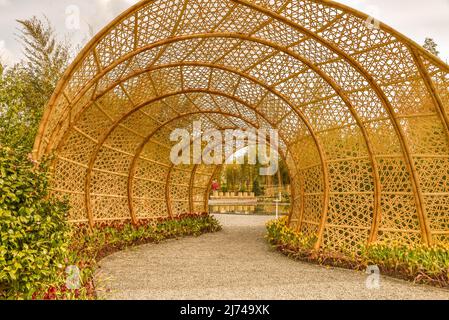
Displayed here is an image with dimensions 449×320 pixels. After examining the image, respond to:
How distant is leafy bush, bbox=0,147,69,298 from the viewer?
3.34 metres

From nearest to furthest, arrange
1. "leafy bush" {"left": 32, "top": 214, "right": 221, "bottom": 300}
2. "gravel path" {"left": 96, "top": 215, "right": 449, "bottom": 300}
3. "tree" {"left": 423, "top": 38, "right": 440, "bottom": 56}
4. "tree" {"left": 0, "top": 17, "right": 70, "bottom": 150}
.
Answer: "leafy bush" {"left": 32, "top": 214, "right": 221, "bottom": 300} → "gravel path" {"left": 96, "top": 215, "right": 449, "bottom": 300} → "tree" {"left": 0, "top": 17, "right": 70, "bottom": 150} → "tree" {"left": 423, "top": 38, "right": 440, "bottom": 56}

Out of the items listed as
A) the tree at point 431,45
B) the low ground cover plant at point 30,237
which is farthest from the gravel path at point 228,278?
the tree at point 431,45

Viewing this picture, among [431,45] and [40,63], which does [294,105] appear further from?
[431,45]

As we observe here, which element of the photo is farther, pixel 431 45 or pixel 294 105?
pixel 431 45

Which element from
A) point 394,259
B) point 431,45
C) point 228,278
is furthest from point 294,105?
point 431,45

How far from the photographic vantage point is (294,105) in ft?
23.4

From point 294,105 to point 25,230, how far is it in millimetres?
5155

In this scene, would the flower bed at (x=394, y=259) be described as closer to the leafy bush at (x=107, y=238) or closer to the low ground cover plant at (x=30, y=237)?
the leafy bush at (x=107, y=238)

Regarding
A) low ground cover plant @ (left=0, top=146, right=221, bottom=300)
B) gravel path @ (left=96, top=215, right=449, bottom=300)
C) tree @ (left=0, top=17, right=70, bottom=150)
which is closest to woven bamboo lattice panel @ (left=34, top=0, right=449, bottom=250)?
gravel path @ (left=96, top=215, right=449, bottom=300)

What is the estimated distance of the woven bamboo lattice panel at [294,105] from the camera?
5168mm

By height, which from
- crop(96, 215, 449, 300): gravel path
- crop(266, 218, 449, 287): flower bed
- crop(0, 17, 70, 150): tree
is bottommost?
crop(96, 215, 449, 300): gravel path

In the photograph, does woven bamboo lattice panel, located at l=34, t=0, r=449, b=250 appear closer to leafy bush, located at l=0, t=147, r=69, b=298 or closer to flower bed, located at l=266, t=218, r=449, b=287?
flower bed, located at l=266, t=218, r=449, b=287

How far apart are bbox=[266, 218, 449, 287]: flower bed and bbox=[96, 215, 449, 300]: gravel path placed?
0.20m

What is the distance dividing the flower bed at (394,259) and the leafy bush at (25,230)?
4.43 meters
